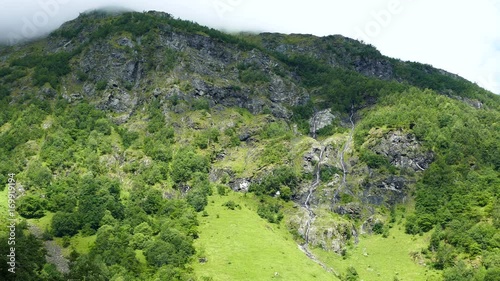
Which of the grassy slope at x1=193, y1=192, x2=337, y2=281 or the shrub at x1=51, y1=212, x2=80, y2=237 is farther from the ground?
the grassy slope at x1=193, y1=192, x2=337, y2=281

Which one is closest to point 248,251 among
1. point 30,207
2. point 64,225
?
point 64,225

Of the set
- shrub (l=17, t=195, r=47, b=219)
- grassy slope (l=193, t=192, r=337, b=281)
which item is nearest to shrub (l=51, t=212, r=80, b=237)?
shrub (l=17, t=195, r=47, b=219)

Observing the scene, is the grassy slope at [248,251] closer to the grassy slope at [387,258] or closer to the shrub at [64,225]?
the grassy slope at [387,258]

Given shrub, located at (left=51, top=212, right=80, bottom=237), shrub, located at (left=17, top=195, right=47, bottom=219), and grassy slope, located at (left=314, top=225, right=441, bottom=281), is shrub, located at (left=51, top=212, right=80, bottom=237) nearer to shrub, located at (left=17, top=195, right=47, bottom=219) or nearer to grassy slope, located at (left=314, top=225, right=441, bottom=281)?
shrub, located at (left=17, top=195, right=47, bottom=219)

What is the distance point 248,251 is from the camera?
165250 millimetres

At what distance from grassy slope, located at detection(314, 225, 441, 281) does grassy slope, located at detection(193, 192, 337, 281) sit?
15065 millimetres

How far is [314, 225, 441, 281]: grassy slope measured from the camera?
164m

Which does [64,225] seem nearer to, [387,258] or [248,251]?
[248,251]

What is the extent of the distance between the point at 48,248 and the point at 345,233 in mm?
114911

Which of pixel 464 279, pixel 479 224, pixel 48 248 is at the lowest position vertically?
pixel 48 248

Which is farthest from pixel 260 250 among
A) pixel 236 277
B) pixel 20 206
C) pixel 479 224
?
pixel 20 206

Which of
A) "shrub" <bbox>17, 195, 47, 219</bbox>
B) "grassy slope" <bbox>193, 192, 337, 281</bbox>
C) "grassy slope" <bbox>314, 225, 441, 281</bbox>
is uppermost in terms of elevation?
"grassy slope" <bbox>314, 225, 441, 281</bbox>

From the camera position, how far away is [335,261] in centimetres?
17875

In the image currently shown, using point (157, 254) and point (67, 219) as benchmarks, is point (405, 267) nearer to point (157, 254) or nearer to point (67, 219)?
point (157, 254)
